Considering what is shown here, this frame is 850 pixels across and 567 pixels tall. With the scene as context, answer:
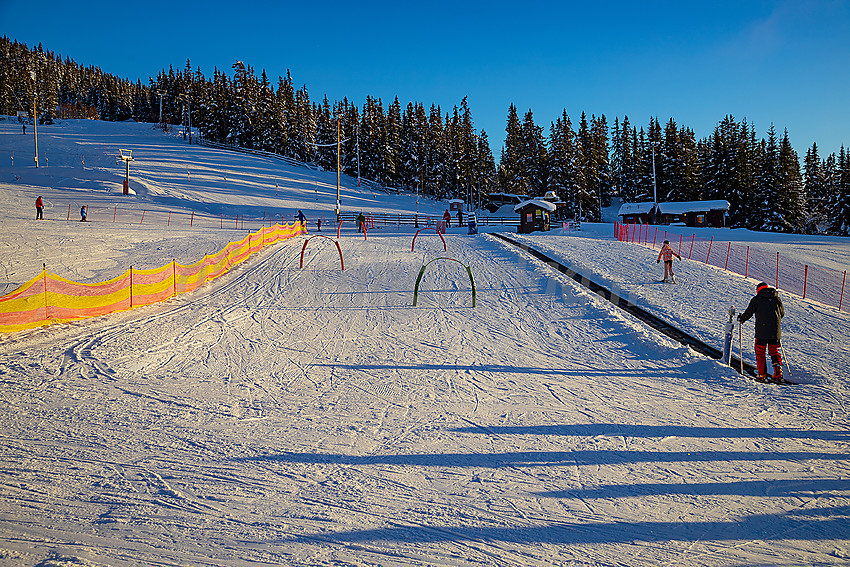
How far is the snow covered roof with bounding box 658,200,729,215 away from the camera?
52.7 m

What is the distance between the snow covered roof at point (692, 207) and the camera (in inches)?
2076

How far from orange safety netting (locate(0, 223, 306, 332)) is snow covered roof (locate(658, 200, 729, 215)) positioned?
5178cm

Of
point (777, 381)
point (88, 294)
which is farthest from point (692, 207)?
point (88, 294)

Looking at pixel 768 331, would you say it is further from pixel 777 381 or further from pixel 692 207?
pixel 692 207

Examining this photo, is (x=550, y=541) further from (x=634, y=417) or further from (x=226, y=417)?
(x=226, y=417)

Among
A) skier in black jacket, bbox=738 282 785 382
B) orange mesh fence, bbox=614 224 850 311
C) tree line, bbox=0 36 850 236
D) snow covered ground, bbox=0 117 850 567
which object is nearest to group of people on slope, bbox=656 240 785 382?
skier in black jacket, bbox=738 282 785 382

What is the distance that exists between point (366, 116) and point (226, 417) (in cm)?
8482

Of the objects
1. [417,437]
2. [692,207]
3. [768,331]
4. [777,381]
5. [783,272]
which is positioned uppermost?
[692,207]

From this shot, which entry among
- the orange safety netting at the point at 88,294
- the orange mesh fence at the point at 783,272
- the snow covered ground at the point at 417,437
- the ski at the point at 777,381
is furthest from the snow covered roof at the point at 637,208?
the ski at the point at 777,381

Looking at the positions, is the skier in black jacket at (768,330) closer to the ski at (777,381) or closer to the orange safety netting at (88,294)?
the ski at (777,381)

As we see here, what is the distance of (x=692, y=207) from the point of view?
5425 centimetres

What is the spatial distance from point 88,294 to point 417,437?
431 inches

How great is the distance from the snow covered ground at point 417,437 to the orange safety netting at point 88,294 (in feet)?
1.71

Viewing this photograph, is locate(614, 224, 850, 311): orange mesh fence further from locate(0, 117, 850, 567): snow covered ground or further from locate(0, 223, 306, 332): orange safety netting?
locate(0, 223, 306, 332): orange safety netting
